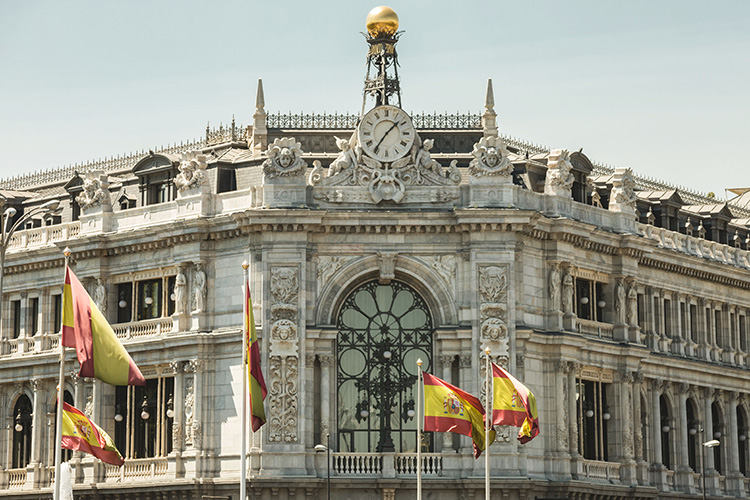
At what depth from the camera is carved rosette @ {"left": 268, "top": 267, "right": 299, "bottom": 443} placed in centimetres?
7169

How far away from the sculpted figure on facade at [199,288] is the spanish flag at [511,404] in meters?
16.2

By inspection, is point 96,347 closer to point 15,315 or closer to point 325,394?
point 325,394

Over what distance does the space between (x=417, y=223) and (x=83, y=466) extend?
2000 centimetres

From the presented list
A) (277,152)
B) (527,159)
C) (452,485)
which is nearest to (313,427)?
(452,485)

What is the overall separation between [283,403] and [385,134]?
1267 cm

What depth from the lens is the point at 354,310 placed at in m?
74.6

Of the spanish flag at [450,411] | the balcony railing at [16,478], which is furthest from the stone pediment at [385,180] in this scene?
the balcony railing at [16,478]

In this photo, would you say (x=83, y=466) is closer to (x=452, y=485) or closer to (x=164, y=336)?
(x=164, y=336)

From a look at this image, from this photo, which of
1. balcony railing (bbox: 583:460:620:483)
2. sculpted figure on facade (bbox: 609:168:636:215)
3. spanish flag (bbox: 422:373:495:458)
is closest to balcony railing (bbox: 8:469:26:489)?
spanish flag (bbox: 422:373:495:458)

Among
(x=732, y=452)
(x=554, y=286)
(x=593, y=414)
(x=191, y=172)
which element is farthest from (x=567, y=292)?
(x=732, y=452)

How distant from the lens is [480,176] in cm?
7444

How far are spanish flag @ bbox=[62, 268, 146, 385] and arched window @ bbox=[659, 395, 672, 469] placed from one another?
41035mm

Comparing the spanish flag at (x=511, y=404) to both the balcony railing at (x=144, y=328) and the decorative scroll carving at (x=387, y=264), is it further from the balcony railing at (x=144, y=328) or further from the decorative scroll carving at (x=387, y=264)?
the balcony railing at (x=144, y=328)

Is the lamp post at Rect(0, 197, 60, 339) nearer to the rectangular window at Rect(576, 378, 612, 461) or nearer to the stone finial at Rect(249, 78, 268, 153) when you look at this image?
the stone finial at Rect(249, 78, 268, 153)
